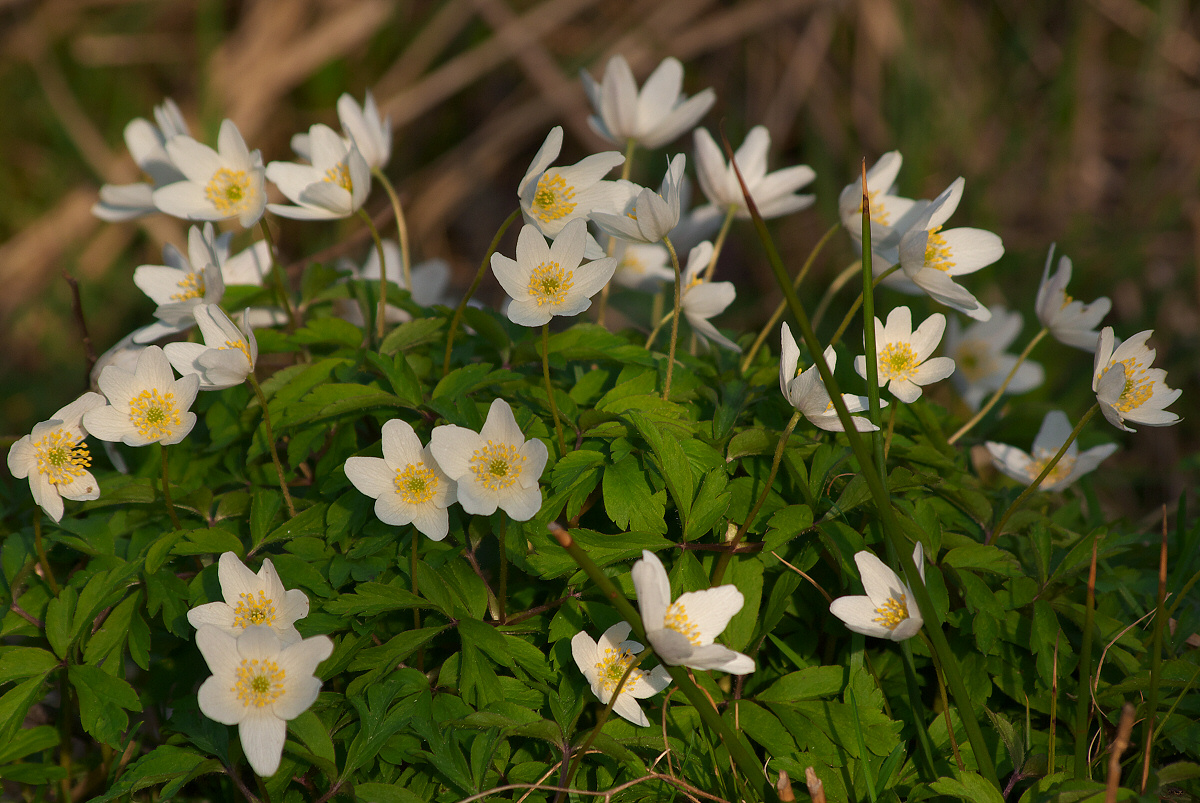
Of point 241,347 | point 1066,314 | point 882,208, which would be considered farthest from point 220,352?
point 1066,314

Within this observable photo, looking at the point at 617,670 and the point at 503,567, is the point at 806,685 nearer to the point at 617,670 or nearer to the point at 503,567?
the point at 617,670

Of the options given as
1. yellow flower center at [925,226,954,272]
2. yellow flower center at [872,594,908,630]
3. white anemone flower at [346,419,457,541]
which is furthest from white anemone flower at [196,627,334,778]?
yellow flower center at [925,226,954,272]

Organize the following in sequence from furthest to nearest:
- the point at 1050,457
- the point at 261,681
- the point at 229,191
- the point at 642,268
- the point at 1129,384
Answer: the point at 642,268, the point at 1050,457, the point at 229,191, the point at 1129,384, the point at 261,681

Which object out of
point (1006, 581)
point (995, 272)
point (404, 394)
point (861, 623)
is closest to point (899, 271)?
point (1006, 581)

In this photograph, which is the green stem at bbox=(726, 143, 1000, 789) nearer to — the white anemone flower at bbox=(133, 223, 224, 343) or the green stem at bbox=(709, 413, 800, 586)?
the green stem at bbox=(709, 413, 800, 586)

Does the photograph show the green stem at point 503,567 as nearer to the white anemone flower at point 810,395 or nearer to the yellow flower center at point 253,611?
the yellow flower center at point 253,611

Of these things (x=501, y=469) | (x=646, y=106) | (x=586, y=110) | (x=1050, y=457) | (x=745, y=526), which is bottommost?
(x=586, y=110)

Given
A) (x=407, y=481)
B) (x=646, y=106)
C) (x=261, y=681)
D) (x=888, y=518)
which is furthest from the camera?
(x=646, y=106)

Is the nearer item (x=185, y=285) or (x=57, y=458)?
(x=57, y=458)
